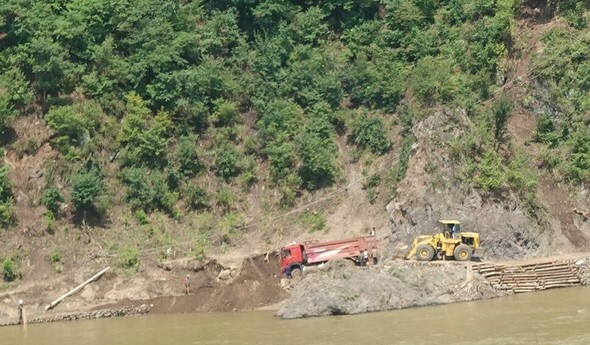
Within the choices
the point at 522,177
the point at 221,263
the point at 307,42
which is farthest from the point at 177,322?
the point at 307,42

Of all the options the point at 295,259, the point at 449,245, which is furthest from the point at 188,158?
the point at 449,245

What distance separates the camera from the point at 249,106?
5962 centimetres

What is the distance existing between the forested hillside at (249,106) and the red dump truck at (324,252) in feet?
11.9

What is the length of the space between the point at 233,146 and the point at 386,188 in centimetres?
768

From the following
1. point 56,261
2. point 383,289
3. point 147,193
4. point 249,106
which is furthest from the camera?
point 249,106

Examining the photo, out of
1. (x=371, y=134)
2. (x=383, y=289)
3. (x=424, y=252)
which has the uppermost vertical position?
(x=371, y=134)

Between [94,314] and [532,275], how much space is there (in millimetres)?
16682

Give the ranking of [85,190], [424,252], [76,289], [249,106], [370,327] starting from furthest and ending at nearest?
[249,106], [85,190], [76,289], [424,252], [370,327]

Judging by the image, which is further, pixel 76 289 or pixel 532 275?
pixel 76 289

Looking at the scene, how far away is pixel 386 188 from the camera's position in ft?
178

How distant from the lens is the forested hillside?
5400 centimetres

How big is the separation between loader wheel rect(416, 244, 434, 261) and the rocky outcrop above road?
67.3 inches

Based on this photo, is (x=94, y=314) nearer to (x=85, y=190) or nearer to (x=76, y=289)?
(x=76, y=289)

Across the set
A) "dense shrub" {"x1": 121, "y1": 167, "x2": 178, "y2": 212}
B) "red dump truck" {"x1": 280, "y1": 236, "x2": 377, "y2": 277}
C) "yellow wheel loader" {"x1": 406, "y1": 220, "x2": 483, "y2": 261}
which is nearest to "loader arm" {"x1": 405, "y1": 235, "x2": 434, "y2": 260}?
"yellow wheel loader" {"x1": 406, "y1": 220, "x2": 483, "y2": 261}
